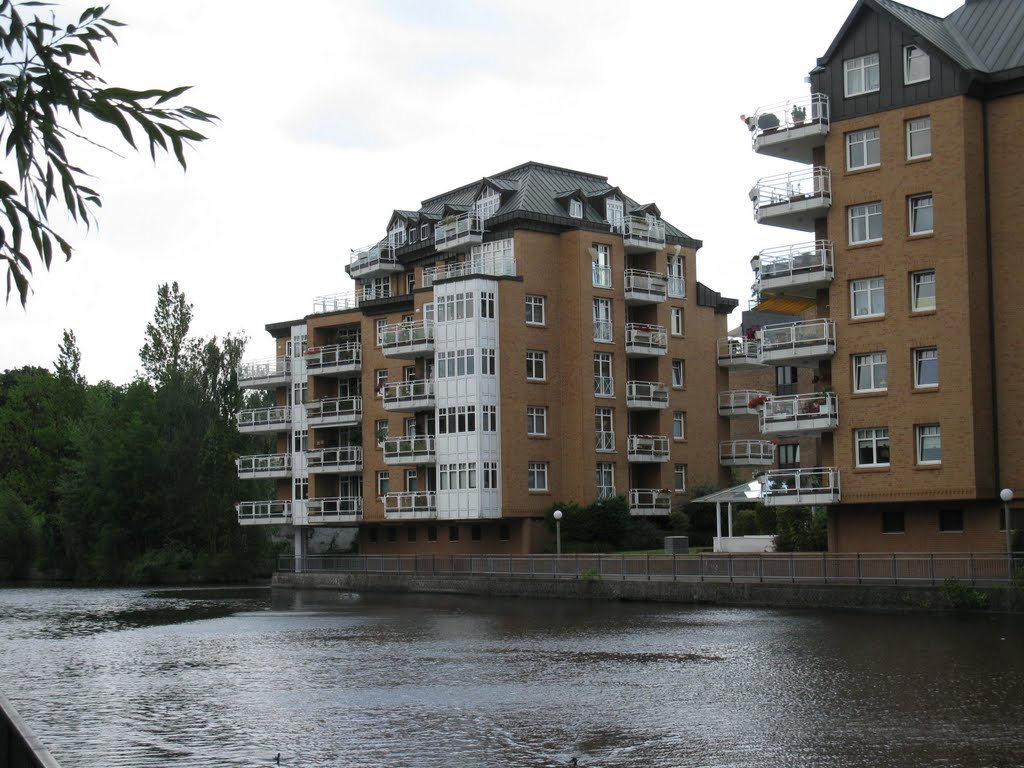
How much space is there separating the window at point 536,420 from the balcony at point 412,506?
6072 millimetres

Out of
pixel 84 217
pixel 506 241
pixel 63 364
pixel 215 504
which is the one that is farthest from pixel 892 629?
pixel 63 364

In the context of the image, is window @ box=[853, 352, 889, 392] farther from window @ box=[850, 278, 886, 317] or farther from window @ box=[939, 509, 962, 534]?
window @ box=[939, 509, 962, 534]

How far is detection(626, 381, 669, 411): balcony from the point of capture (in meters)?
73.7

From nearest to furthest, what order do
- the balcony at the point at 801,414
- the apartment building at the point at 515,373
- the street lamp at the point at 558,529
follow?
the balcony at the point at 801,414, the street lamp at the point at 558,529, the apartment building at the point at 515,373

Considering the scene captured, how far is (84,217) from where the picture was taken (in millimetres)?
8891

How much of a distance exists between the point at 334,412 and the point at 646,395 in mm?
18815

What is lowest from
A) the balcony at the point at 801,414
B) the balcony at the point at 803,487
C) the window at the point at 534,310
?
the balcony at the point at 803,487

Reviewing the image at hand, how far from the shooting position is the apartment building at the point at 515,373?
70.8 metres

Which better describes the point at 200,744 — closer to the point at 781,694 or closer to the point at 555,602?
the point at 781,694

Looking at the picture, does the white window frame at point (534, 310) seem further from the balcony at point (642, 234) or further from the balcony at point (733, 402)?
the balcony at point (733, 402)

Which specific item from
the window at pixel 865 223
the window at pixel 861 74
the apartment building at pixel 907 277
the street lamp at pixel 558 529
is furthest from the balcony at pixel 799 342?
the street lamp at pixel 558 529

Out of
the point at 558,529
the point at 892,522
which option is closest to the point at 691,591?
the point at 892,522

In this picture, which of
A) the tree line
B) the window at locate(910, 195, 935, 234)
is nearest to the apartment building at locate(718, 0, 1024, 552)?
the window at locate(910, 195, 935, 234)

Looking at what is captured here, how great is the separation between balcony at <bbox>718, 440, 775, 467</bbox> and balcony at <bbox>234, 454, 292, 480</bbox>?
83.8 ft
